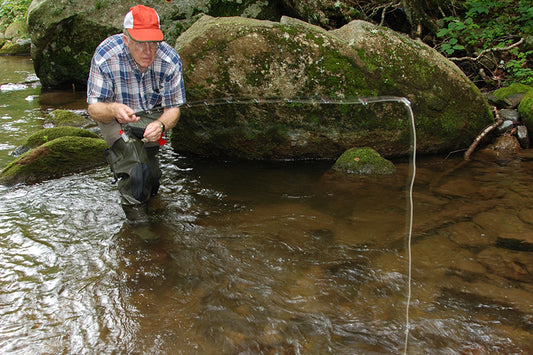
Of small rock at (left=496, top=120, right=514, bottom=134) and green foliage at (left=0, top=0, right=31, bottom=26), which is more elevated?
green foliage at (left=0, top=0, right=31, bottom=26)

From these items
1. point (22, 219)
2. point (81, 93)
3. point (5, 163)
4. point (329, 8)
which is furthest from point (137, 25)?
point (81, 93)

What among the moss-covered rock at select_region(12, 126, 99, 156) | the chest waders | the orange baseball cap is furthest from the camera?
the moss-covered rock at select_region(12, 126, 99, 156)

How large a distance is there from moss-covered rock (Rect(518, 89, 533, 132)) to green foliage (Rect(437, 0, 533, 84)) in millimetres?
1657

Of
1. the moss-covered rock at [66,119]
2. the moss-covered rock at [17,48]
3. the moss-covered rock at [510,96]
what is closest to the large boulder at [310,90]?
the moss-covered rock at [510,96]

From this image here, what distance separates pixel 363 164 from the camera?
6.08m

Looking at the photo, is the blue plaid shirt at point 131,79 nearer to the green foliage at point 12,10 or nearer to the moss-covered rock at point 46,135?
the moss-covered rock at point 46,135

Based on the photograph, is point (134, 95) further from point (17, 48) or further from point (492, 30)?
point (17, 48)

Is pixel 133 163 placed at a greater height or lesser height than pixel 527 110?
lesser

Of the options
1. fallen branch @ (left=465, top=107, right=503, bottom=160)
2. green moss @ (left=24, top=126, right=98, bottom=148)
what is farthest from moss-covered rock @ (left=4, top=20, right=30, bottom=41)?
fallen branch @ (left=465, top=107, right=503, bottom=160)

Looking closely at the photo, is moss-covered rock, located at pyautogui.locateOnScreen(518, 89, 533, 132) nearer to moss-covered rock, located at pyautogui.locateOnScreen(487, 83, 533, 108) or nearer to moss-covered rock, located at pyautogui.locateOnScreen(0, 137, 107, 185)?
moss-covered rock, located at pyautogui.locateOnScreen(487, 83, 533, 108)

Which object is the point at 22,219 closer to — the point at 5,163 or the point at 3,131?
the point at 5,163

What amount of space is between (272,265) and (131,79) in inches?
90.8

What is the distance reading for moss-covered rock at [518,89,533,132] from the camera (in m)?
6.85

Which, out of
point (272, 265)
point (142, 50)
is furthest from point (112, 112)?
point (272, 265)
